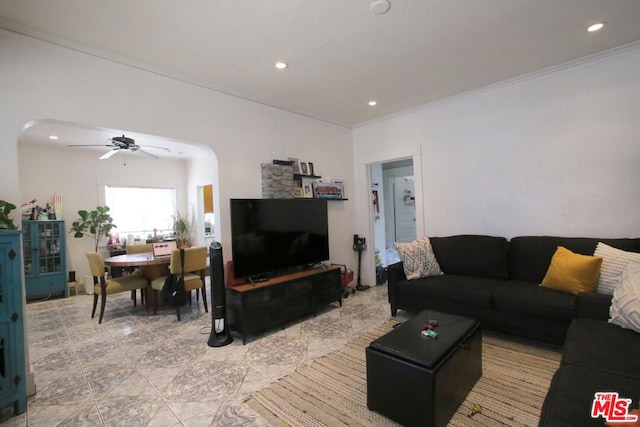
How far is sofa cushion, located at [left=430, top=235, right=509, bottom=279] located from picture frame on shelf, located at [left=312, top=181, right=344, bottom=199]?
1539mm

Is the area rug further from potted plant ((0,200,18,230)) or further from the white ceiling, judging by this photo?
the white ceiling

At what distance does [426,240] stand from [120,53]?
12.3ft

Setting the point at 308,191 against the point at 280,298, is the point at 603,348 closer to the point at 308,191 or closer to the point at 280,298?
the point at 280,298

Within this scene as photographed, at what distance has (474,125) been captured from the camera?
374cm

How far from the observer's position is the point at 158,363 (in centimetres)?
259

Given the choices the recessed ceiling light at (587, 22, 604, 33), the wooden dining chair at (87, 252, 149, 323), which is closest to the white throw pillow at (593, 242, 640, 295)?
the recessed ceiling light at (587, 22, 604, 33)

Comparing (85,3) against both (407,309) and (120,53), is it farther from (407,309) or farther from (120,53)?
A: (407,309)

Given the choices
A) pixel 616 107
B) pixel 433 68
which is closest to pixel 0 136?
pixel 433 68

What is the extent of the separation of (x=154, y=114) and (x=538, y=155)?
4.11 metres

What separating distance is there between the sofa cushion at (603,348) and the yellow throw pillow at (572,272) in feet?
1.83

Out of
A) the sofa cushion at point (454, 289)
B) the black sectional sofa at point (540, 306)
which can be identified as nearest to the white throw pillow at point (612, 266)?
the black sectional sofa at point (540, 306)

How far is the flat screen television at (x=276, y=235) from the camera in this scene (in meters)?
3.14

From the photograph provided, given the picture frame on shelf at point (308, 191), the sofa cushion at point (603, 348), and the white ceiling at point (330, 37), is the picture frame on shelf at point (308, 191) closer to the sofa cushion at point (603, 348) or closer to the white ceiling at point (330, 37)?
the white ceiling at point (330, 37)

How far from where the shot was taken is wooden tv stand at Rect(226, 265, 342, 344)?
9.71ft
